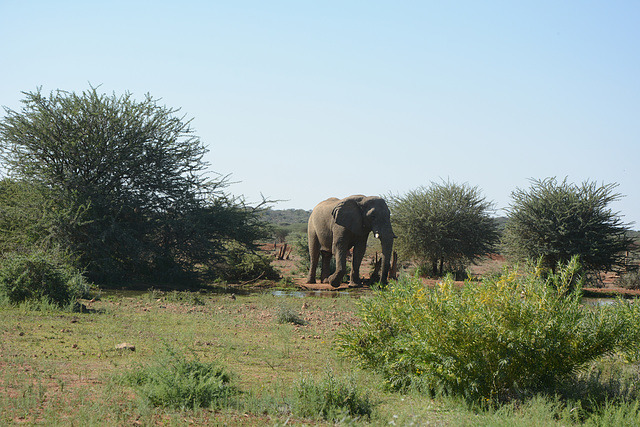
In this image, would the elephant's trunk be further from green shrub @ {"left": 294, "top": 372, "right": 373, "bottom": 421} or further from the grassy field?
green shrub @ {"left": 294, "top": 372, "right": 373, "bottom": 421}

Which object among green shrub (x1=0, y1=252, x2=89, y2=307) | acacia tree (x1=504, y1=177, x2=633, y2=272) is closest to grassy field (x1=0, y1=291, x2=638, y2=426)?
green shrub (x1=0, y1=252, x2=89, y2=307)

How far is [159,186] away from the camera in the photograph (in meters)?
21.4

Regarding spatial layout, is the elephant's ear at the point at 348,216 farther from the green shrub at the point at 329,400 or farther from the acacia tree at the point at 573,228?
the green shrub at the point at 329,400

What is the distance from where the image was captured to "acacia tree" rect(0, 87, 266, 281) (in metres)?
19.5

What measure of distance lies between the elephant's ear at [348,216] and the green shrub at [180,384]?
14.2 m

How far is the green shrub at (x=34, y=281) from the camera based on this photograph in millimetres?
12227

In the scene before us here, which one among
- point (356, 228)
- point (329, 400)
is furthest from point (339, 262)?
point (329, 400)

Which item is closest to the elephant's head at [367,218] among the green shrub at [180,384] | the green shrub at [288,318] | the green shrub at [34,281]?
the green shrub at [288,318]

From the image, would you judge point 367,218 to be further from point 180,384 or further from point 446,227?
point 180,384

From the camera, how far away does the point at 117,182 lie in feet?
68.2

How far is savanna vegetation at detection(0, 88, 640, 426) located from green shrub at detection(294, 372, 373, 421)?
0.02 m

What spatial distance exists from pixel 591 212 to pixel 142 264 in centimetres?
1741

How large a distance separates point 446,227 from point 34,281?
18.6m

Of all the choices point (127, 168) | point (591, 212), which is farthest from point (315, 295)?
point (591, 212)
